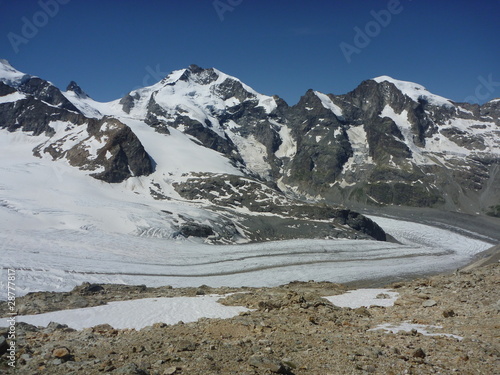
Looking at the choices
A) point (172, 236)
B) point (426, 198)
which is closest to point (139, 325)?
point (172, 236)

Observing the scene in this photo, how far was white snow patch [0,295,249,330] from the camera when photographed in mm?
21672

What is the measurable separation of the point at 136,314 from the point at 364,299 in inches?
537

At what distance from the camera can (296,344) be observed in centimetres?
1265

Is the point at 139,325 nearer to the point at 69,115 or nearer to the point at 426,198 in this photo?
the point at 69,115

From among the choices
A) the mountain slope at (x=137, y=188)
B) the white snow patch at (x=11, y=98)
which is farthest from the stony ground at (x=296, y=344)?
the white snow patch at (x=11, y=98)

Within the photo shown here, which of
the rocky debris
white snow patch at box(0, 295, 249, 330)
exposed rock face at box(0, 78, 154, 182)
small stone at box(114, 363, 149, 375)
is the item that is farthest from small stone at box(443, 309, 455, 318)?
exposed rock face at box(0, 78, 154, 182)

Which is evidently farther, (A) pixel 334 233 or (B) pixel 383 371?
(A) pixel 334 233

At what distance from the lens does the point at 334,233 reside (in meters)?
95.4

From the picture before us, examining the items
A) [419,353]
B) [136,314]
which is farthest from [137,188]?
[419,353]

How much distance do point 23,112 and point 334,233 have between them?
149759 mm

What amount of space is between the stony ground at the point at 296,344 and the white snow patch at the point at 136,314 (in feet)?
10.8

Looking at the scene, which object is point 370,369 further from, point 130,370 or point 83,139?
point 83,139

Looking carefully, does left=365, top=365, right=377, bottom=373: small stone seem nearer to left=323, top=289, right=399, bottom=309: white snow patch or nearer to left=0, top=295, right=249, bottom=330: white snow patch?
left=0, top=295, right=249, bottom=330: white snow patch

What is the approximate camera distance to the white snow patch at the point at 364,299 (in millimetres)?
22500
